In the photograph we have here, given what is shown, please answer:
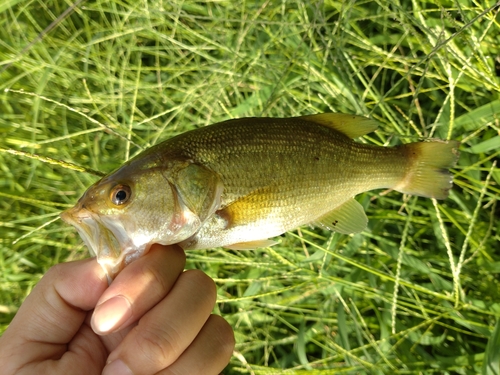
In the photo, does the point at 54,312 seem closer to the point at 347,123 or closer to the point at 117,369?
the point at 117,369

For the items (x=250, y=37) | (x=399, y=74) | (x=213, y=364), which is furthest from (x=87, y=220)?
(x=399, y=74)

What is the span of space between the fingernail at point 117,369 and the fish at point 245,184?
0.31 meters

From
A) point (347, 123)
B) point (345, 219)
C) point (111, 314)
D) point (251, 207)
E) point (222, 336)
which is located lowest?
point (222, 336)

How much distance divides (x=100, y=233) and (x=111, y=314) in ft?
0.91

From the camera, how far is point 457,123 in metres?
2.38

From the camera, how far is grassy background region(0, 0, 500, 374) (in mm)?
2301

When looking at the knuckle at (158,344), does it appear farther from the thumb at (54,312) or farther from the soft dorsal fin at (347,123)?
the soft dorsal fin at (347,123)

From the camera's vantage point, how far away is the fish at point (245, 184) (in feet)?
4.65

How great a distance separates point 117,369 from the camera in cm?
134

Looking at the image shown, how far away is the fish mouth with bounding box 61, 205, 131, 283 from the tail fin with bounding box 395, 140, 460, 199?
1338 mm

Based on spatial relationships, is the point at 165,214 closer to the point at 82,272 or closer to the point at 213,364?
the point at 82,272

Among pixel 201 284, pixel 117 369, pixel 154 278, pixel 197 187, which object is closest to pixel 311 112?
pixel 197 187

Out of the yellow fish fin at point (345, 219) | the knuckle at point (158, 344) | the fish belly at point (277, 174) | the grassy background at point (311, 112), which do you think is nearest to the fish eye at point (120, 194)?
the fish belly at point (277, 174)

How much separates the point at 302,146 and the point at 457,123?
123 cm
